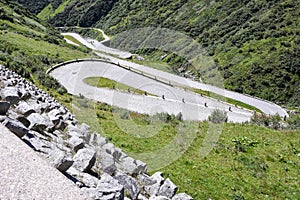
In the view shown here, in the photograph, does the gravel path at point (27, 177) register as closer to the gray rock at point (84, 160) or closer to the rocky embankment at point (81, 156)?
the rocky embankment at point (81, 156)

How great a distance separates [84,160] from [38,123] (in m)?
2.04

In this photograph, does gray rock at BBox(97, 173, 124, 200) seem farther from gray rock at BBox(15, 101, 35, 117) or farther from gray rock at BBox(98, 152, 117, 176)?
gray rock at BBox(15, 101, 35, 117)

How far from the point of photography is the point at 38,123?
33.6 ft

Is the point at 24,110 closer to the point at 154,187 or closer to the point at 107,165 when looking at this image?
the point at 107,165

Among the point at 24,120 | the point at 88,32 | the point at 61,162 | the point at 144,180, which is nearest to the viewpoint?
the point at 61,162

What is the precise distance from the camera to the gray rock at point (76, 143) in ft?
33.1

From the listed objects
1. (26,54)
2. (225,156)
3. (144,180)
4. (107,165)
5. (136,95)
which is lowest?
(136,95)

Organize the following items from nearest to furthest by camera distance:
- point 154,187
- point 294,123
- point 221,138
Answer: point 154,187, point 221,138, point 294,123

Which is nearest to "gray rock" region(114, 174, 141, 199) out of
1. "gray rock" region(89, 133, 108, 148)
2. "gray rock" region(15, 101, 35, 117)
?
"gray rock" region(89, 133, 108, 148)

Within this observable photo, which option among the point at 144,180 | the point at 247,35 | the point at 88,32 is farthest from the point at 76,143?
the point at 88,32

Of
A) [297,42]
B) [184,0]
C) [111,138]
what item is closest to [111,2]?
[184,0]

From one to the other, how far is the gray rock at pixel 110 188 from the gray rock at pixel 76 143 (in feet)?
6.62

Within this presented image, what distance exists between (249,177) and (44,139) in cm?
829

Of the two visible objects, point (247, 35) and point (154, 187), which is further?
point (247, 35)
